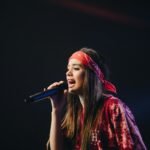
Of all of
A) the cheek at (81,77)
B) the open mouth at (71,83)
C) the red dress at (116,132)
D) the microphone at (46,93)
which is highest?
the cheek at (81,77)

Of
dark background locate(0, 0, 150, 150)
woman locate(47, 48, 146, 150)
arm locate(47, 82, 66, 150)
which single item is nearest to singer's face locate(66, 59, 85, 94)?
woman locate(47, 48, 146, 150)

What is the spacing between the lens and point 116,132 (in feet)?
6.27

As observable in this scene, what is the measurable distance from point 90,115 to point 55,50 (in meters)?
1.08

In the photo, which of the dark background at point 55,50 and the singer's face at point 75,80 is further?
the dark background at point 55,50

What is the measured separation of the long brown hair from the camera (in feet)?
6.57

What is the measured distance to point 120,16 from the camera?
2988mm

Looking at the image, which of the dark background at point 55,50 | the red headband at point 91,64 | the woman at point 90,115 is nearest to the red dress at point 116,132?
the woman at point 90,115

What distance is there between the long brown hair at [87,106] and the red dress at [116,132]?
4 centimetres

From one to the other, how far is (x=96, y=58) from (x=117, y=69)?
0.84 meters

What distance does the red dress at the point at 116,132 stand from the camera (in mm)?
1874

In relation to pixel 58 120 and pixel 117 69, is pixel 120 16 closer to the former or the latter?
pixel 117 69

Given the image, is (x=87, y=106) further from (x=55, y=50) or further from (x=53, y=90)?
(x=55, y=50)

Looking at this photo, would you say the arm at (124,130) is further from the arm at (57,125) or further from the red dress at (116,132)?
the arm at (57,125)

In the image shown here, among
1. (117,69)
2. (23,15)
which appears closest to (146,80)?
(117,69)
